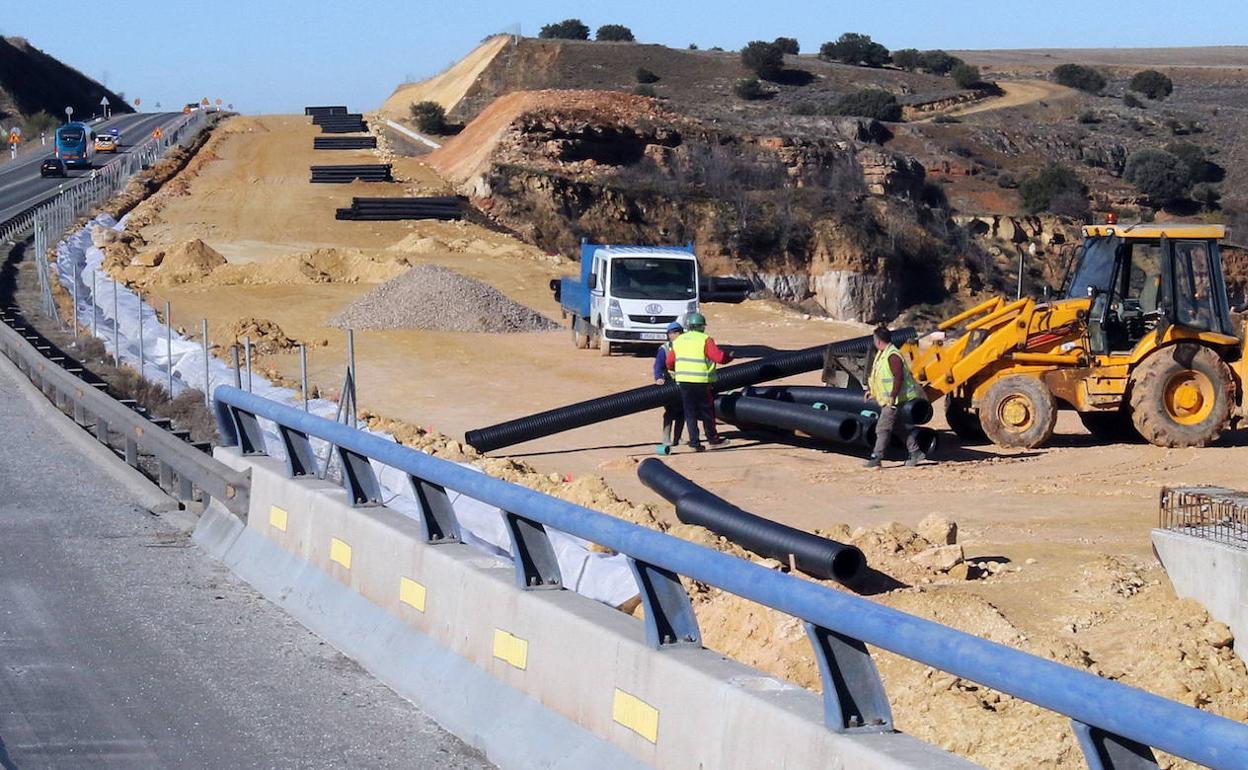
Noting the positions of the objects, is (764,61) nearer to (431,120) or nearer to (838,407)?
(431,120)

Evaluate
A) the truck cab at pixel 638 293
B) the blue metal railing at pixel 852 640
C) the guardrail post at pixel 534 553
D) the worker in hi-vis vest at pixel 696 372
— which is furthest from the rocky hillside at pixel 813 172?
the blue metal railing at pixel 852 640

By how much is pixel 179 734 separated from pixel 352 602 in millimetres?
1624

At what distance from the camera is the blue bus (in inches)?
3209

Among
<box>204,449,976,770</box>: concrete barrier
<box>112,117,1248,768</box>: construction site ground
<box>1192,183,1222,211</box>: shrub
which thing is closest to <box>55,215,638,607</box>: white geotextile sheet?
<box>204,449,976,770</box>: concrete barrier

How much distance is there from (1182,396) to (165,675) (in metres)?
14.5

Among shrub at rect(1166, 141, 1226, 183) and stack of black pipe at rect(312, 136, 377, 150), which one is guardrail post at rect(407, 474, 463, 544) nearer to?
stack of black pipe at rect(312, 136, 377, 150)

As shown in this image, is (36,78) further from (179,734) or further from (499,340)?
(179,734)

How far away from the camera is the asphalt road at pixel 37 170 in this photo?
66.8m

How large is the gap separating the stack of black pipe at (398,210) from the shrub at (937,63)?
82.1 metres

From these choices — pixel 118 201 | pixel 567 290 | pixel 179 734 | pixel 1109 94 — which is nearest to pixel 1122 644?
pixel 179 734

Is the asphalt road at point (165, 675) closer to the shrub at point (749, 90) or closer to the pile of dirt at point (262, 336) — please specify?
the pile of dirt at point (262, 336)

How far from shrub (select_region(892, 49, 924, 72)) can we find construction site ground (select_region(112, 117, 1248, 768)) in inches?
3757

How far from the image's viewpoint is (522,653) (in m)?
6.50

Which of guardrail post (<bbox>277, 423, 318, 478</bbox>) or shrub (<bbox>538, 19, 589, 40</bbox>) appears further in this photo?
shrub (<bbox>538, 19, 589, 40</bbox>)
